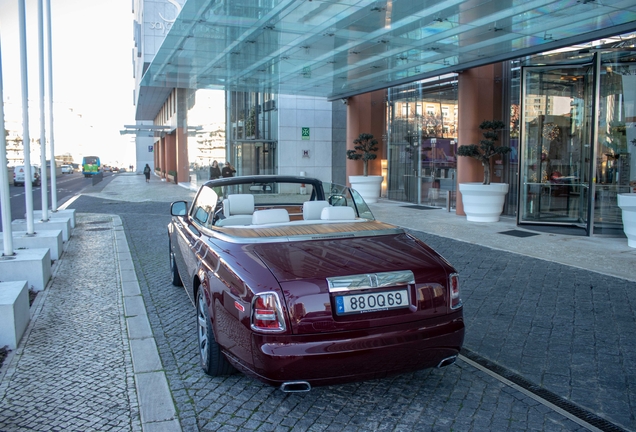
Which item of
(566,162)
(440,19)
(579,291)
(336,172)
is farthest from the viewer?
(336,172)

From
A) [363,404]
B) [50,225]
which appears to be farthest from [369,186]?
[363,404]

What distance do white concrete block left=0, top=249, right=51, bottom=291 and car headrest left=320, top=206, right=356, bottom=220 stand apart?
3706 millimetres

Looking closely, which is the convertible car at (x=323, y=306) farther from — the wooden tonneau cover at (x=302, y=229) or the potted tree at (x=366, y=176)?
the potted tree at (x=366, y=176)

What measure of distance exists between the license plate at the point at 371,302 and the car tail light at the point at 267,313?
0.34m

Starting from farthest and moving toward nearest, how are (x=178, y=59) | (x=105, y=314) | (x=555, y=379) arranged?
(x=178, y=59), (x=105, y=314), (x=555, y=379)

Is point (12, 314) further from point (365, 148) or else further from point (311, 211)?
point (365, 148)

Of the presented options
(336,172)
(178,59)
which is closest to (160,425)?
(178,59)

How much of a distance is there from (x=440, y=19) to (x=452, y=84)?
6503 mm

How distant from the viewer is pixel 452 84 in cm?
1745

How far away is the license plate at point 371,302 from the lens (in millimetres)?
3195

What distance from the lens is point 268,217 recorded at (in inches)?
178

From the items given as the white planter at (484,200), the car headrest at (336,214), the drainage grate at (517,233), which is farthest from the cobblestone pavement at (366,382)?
the white planter at (484,200)

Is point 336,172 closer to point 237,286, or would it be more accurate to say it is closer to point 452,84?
point 452,84

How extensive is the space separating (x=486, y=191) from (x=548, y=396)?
9.94 meters
